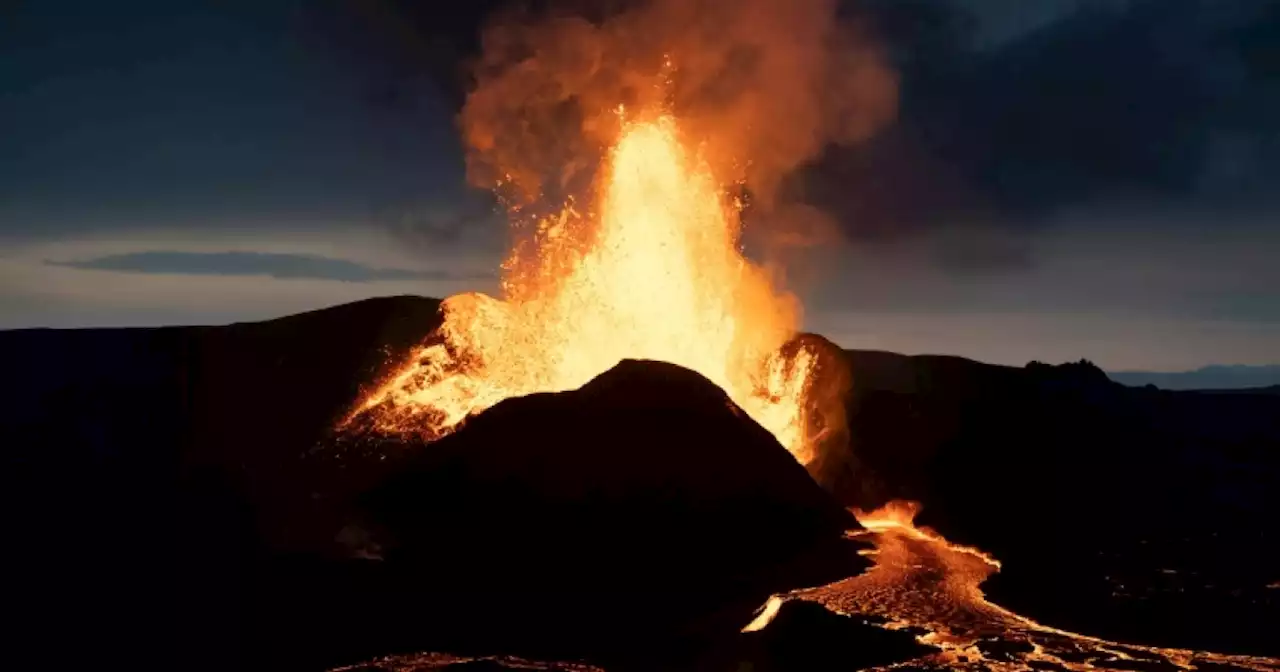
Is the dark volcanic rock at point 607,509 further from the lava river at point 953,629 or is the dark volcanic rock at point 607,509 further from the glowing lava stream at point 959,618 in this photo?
the lava river at point 953,629

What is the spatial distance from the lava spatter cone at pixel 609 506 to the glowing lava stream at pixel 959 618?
203 cm

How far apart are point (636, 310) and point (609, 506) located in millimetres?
16358

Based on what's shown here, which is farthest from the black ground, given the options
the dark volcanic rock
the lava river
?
the lava river

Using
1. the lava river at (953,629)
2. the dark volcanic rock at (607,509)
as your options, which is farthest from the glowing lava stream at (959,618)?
the dark volcanic rock at (607,509)

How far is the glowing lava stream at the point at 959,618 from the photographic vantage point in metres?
30.7

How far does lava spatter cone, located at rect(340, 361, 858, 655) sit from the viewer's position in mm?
40688

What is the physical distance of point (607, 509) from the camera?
43.9 meters

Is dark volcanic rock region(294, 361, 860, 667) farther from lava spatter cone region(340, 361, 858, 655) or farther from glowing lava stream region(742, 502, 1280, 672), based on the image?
glowing lava stream region(742, 502, 1280, 672)

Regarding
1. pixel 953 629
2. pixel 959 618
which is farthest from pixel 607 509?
pixel 953 629

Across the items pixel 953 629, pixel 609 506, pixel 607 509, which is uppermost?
pixel 609 506

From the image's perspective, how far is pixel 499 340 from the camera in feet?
186

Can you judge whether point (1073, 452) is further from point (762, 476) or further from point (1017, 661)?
point (1017, 661)

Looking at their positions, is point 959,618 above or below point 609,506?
below

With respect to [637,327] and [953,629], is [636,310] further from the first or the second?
[953,629]
